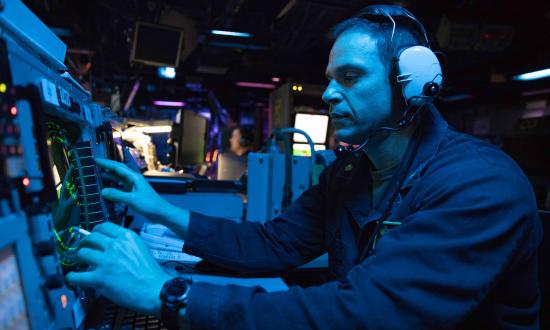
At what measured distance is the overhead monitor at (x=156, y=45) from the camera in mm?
3584

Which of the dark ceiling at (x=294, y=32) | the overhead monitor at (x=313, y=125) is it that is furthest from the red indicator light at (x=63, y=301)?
the overhead monitor at (x=313, y=125)

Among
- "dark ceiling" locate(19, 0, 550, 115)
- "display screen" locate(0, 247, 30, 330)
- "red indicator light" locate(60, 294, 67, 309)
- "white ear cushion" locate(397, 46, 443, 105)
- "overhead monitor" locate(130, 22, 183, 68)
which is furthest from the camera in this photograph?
"overhead monitor" locate(130, 22, 183, 68)

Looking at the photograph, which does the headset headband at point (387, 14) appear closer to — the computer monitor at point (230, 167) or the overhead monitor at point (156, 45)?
the computer monitor at point (230, 167)

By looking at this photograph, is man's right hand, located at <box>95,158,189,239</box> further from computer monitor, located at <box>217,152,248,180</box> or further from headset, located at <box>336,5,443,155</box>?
computer monitor, located at <box>217,152,248,180</box>

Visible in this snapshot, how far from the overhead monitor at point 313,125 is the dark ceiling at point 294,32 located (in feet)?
3.50

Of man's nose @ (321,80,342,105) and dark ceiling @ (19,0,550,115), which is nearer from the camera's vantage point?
man's nose @ (321,80,342,105)

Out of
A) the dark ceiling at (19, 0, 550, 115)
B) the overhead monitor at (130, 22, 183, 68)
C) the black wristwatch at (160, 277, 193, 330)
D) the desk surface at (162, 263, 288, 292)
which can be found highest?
the dark ceiling at (19, 0, 550, 115)

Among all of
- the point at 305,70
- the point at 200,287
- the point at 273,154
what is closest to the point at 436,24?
the point at 305,70

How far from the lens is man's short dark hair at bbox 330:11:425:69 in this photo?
894 millimetres

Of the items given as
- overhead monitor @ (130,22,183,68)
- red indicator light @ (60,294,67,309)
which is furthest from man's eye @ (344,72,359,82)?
overhead monitor @ (130,22,183,68)

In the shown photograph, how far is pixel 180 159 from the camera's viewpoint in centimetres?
291

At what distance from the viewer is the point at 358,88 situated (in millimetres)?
890

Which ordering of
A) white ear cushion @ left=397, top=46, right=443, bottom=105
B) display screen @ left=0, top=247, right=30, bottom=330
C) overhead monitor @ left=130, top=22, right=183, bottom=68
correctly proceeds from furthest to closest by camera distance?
overhead monitor @ left=130, top=22, right=183, bottom=68 → white ear cushion @ left=397, top=46, right=443, bottom=105 → display screen @ left=0, top=247, right=30, bottom=330

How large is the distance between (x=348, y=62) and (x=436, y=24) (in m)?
3.84
